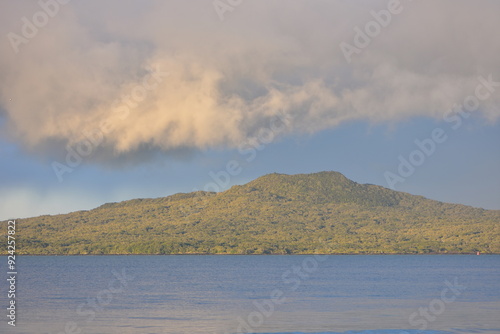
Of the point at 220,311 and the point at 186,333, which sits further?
the point at 220,311

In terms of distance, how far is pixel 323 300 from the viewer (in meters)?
80.9

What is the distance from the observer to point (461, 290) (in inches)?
3875

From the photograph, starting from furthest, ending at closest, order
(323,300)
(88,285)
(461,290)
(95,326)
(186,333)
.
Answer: (88,285)
(461,290)
(323,300)
(95,326)
(186,333)

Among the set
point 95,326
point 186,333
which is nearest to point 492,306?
point 186,333

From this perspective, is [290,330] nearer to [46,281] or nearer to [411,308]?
[411,308]

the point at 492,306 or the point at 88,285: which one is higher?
the point at 88,285

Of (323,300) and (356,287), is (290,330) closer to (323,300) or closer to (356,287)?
(323,300)

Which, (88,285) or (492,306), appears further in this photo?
(88,285)

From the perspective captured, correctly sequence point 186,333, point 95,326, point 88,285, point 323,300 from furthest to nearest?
point 88,285, point 323,300, point 95,326, point 186,333

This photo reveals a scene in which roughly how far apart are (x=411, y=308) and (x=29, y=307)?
138 ft

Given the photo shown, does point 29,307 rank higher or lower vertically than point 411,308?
higher

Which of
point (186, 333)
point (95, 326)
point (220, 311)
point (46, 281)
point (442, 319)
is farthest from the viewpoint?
point (46, 281)

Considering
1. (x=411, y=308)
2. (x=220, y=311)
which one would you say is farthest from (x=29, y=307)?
(x=411, y=308)

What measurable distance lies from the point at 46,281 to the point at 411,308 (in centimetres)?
7065
